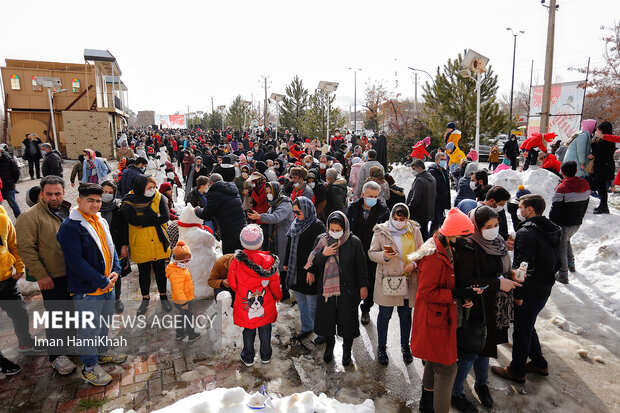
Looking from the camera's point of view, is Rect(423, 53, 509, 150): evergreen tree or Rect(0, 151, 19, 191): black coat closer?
Rect(0, 151, 19, 191): black coat

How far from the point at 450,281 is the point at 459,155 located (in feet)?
28.3

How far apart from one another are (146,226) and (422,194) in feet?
14.8

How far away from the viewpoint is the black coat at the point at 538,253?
3.47m

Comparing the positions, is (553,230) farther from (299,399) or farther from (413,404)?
(299,399)

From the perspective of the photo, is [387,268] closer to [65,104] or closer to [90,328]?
[90,328]

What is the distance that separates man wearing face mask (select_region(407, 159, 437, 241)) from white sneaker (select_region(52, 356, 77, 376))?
5.35 meters

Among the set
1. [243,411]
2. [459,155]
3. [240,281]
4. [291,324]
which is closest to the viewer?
[243,411]

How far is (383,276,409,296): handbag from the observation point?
156 inches

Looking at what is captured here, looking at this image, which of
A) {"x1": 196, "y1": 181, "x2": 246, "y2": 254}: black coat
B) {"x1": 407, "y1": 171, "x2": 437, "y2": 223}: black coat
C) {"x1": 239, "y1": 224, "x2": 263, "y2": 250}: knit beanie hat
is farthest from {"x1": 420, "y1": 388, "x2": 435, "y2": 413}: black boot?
{"x1": 407, "y1": 171, "x2": 437, "y2": 223}: black coat

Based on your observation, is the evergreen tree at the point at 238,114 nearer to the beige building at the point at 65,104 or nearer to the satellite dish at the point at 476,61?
the beige building at the point at 65,104

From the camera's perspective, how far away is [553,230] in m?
3.51

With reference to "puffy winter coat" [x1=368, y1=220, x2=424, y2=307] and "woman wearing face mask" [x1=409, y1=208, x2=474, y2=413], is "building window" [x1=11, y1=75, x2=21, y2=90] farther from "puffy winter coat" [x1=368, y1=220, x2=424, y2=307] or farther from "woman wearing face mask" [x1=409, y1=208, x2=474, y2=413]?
"woman wearing face mask" [x1=409, y1=208, x2=474, y2=413]

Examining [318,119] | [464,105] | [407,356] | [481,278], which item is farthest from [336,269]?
[318,119]

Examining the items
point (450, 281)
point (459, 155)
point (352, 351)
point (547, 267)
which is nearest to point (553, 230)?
point (547, 267)
